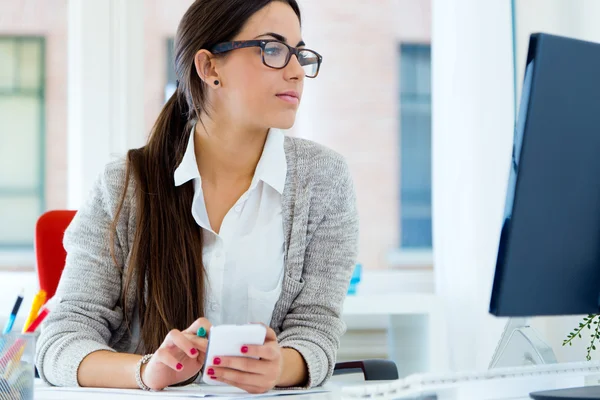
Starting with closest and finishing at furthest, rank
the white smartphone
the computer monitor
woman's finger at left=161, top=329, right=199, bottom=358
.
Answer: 1. the computer monitor
2. the white smartphone
3. woman's finger at left=161, top=329, right=199, bottom=358

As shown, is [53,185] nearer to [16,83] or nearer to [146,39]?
[16,83]

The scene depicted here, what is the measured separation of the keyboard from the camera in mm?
667

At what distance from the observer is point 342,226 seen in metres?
1.38

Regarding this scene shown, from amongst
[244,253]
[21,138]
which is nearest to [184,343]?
[244,253]

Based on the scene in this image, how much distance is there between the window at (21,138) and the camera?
276 cm

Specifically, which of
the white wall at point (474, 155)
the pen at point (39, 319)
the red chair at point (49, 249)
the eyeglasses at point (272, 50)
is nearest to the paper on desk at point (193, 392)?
the pen at point (39, 319)

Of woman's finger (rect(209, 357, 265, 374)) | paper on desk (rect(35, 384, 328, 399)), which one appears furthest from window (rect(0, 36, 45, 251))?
woman's finger (rect(209, 357, 265, 374))

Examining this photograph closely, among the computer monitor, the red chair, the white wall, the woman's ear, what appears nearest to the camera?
the computer monitor

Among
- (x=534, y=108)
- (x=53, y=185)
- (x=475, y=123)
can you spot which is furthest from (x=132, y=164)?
(x=53, y=185)

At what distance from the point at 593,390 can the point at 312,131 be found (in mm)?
2056

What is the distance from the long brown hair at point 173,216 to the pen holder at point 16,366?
0.50 m

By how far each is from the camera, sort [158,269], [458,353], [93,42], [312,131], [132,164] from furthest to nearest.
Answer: [312,131] → [93,42] → [458,353] → [132,164] → [158,269]

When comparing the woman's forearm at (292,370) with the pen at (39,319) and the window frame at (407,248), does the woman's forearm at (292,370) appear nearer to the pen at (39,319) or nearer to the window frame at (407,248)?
the pen at (39,319)

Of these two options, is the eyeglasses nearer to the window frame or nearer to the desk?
the desk
